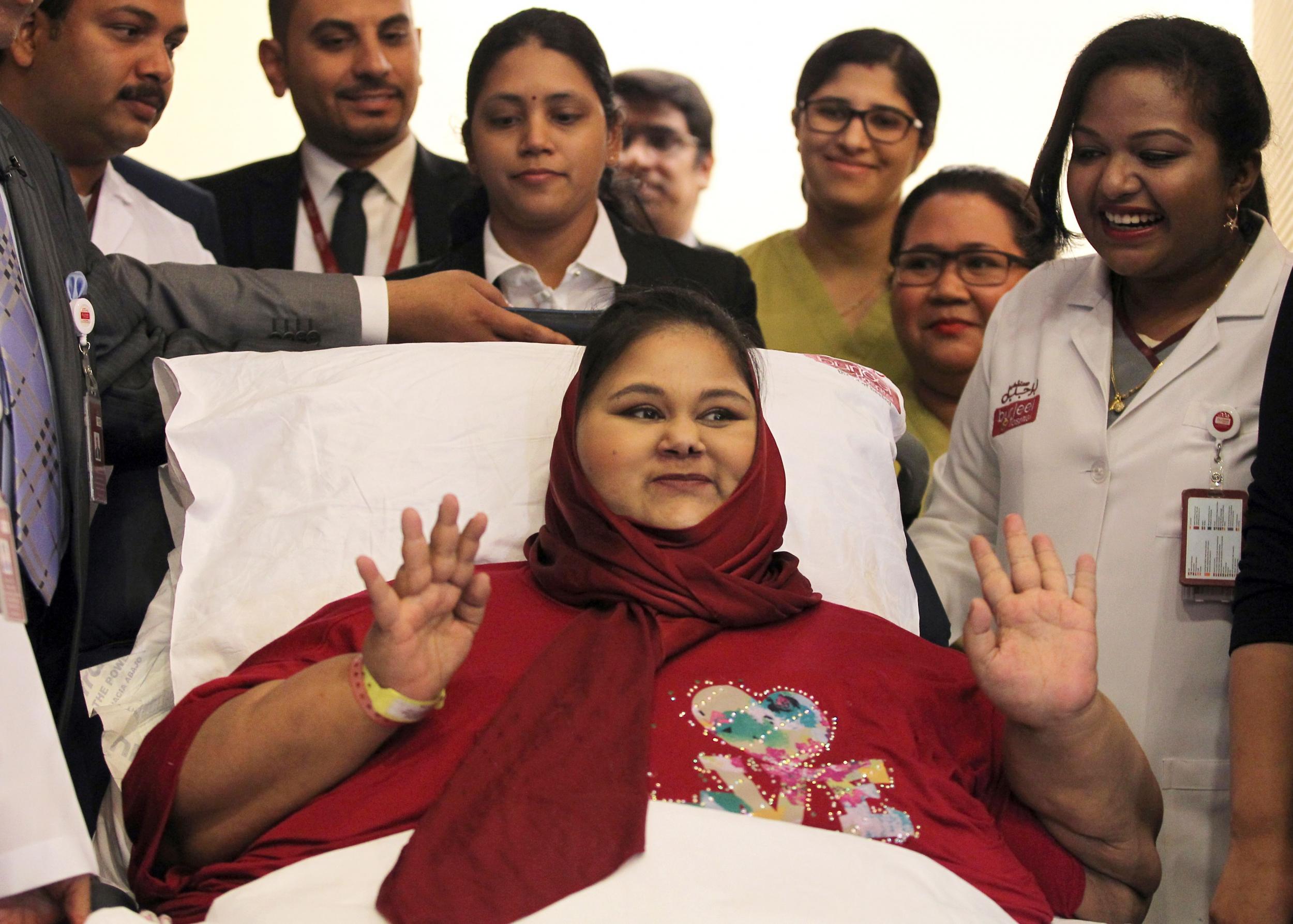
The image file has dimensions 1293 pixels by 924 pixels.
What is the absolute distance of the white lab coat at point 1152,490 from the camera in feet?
7.10

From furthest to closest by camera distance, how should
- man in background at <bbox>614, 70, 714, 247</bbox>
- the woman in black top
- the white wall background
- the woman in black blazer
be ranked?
the white wall background, man in background at <bbox>614, 70, 714, 247</bbox>, the woman in black blazer, the woman in black top

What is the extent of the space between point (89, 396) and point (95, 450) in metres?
0.08

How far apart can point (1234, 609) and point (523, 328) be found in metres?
1.24

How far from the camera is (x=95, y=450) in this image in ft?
6.37

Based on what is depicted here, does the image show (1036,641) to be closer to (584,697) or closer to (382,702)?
(584,697)

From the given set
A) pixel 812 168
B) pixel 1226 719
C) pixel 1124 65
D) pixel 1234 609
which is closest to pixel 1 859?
pixel 1234 609

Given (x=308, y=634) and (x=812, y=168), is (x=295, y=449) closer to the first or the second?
(x=308, y=634)

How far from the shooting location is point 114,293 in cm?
215

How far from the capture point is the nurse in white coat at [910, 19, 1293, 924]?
217 cm

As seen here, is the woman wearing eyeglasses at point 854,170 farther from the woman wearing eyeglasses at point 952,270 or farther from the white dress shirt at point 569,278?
the white dress shirt at point 569,278

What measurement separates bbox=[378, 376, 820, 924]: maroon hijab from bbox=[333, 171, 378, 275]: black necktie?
5.28 ft

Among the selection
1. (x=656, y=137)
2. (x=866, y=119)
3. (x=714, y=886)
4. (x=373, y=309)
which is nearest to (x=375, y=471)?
(x=373, y=309)

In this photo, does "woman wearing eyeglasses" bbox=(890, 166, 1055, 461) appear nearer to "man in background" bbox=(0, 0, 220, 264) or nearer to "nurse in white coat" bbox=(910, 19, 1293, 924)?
"nurse in white coat" bbox=(910, 19, 1293, 924)

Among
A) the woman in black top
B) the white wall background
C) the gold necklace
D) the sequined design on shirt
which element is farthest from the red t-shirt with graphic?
the white wall background
